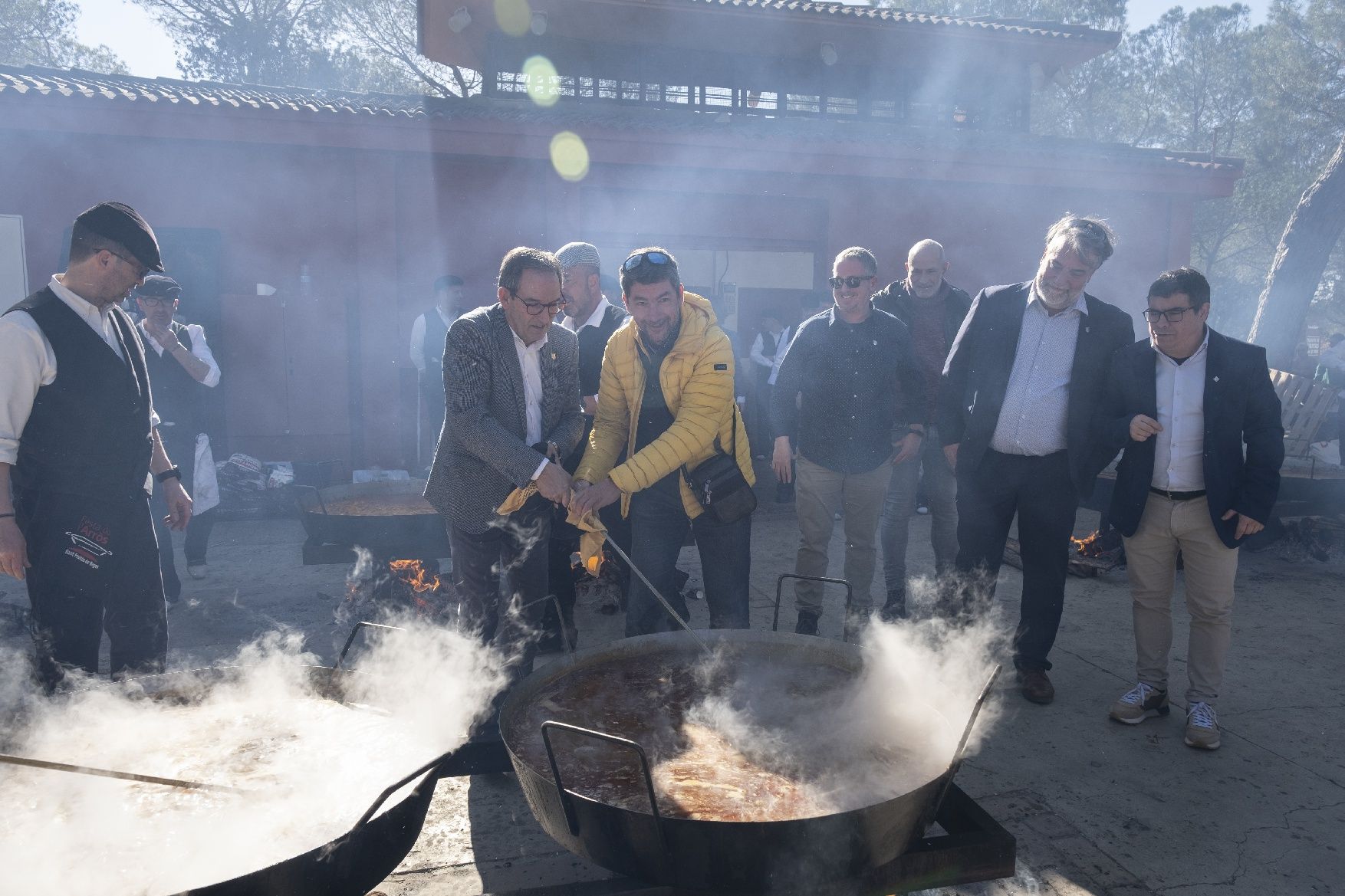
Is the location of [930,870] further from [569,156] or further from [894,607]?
[569,156]

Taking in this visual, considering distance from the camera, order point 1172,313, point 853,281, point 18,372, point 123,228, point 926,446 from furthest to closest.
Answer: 1. point 926,446
2. point 853,281
3. point 1172,313
4. point 123,228
5. point 18,372

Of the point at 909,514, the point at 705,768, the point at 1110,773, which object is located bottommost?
the point at 1110,773

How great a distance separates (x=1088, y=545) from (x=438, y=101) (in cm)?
971

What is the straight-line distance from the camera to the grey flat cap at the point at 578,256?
4.81 meters

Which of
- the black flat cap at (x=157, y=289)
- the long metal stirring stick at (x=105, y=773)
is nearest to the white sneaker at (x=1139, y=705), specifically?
the long metal stirring stick at (x=105, y=773)

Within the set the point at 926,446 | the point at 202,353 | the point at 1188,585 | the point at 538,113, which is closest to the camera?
the point at 1188,585

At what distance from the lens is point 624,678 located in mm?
2873

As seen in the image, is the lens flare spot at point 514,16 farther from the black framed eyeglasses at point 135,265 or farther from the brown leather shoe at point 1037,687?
the brown leather shoe at point 1037,687

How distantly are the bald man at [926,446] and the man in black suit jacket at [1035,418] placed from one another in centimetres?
83

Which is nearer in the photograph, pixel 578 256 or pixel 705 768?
pixel 705 768

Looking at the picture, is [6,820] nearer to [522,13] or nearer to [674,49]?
[522,13]

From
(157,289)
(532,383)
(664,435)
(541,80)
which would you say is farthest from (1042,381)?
(541,80)

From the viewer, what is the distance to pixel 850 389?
470 cm

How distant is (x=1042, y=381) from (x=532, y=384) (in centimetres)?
243
